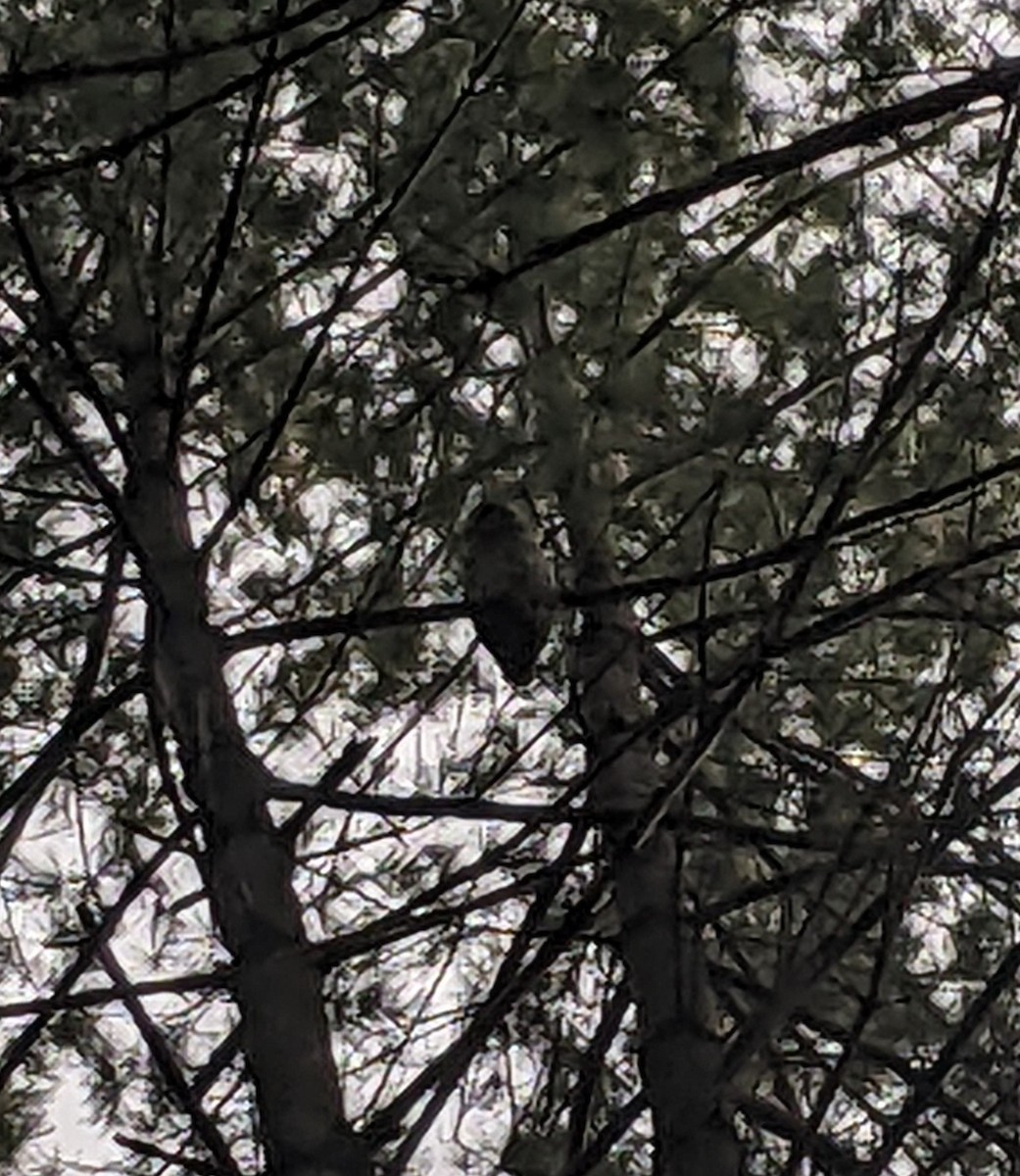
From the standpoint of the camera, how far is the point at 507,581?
2.90m

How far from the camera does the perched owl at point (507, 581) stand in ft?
9.50

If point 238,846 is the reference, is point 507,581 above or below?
above

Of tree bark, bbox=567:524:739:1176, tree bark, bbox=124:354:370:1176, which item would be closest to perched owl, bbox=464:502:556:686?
tree bark, bbox=567:524:739:1176

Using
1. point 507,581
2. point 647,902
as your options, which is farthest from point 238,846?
point 647,902

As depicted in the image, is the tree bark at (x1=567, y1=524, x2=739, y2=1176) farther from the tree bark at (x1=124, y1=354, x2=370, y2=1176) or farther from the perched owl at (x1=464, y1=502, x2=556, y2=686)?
the tree bark at (x1=124, y1=354, x2=370, y2=1176)

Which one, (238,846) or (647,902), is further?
(647,902)

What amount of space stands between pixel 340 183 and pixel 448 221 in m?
0.38

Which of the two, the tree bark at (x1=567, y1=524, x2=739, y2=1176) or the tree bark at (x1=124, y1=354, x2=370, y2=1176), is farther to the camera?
the tree bark at (x1=567, y1=524, x2=739, y2=1176)

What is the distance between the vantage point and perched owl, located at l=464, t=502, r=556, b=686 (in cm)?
290

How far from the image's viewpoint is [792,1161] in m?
2.61

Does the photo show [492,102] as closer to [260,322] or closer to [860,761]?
[260,322]

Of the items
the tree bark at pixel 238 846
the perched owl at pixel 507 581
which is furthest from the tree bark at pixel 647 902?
the tree bark at pixel 238 846

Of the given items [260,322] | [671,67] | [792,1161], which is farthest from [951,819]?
[260,322]

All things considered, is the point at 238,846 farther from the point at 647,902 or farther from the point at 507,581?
the point at 647,902
